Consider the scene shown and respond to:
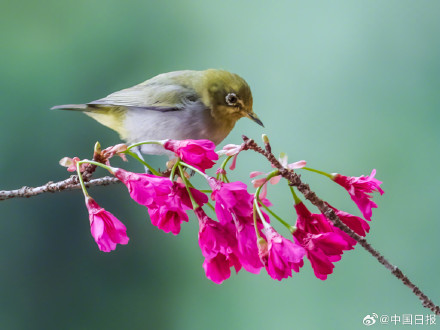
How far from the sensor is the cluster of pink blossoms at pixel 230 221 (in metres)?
0.42

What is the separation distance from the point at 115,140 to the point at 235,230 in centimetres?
113

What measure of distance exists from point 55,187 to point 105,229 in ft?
0.38

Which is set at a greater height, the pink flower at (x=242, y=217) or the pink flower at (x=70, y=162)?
the pink flower at (x=70, y=162)

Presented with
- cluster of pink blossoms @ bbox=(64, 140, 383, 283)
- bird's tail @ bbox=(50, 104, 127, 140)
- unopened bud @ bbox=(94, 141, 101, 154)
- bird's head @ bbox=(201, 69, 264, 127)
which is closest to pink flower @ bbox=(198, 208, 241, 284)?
cluster of pink blossoms @ bbox=(64, 140, 383, 283)

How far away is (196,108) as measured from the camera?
2.79 feet

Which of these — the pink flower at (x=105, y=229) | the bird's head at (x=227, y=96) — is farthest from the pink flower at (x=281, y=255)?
the bird's head at (x=227, y=96)

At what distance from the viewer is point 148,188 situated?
426 mm

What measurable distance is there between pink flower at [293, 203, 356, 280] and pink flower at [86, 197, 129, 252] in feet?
0.48

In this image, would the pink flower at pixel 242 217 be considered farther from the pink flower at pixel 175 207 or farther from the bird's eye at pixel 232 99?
the bird's eye at pixel 232 99

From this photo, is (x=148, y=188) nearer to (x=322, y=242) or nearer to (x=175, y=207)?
(x=175, y=207)

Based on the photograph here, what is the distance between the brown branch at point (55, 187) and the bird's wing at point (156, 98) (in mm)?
278

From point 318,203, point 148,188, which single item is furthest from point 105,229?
point 318,203

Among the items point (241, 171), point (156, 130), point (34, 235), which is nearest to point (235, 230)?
point (156, 130)

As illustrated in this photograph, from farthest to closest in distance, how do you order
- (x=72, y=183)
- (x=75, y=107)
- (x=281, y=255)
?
1. (x=75, y=107)
2. (x=72, y=183)
3. (x=281, y=255)
